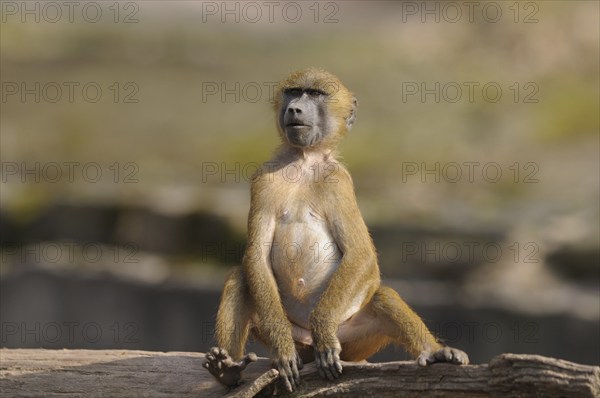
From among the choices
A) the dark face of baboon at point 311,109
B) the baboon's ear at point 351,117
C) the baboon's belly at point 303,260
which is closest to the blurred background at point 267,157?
the baboon's ear at point 351,117

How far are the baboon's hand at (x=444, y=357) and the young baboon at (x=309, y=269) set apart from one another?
0.51 meters

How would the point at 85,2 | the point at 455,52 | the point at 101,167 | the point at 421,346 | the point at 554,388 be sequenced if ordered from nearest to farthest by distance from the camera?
the point at 554,388 → the point at 421,346 → the point at 101,167 → the point at 455,52 → the point at 85,2

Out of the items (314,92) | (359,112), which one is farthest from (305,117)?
(359,112)

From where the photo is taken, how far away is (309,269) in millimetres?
9359

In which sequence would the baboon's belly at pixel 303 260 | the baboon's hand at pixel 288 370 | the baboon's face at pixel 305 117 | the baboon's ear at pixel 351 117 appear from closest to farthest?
1. the baboon's hand at pixel 288 370
2. the baboon's belly at pixel 303 260
3. the baboon's face at pixel 305 117
4. the baboon's ear at pixel 351 117

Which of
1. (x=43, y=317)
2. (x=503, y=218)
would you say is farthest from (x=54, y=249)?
(x=503, y=218)

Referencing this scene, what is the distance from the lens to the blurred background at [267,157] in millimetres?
15055

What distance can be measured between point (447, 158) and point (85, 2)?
12.0 meters

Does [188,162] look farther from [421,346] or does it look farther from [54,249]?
[421,346]

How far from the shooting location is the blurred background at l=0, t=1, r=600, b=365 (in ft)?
49.4

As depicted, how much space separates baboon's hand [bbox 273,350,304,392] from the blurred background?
14.0ft

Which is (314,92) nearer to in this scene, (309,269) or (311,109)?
(311,109)

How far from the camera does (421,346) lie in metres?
8.53

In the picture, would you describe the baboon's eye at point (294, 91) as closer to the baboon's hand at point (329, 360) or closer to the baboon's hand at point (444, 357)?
the baboon's hand at point (329, 360)
